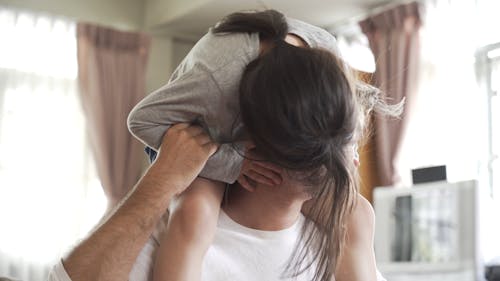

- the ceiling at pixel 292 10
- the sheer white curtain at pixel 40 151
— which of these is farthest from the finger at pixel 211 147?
the sheer white curtain at pixel 40 151

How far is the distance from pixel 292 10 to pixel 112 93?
1.52m

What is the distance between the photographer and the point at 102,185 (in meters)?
5.15

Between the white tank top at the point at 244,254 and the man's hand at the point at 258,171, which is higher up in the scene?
the man's hand at the point at 258,171

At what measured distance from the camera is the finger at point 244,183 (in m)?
1.01

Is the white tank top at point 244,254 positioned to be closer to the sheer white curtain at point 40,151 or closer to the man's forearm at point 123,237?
the man's forearm at point 123,237

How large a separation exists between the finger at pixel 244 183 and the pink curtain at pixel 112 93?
4.23 m

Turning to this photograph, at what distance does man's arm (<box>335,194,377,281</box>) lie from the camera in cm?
110

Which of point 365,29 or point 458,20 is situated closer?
point 458,20

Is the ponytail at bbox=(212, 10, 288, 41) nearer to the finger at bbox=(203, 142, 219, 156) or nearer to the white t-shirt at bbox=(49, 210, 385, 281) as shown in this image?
the finger at bbox=(203, 142, 219, 156)

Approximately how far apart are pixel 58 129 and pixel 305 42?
14.2 feet

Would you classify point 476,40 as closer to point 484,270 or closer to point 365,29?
point 365,29

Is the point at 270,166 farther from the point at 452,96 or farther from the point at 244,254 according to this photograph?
the point at 452,96

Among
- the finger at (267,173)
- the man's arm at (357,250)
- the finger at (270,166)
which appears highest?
the finger at (270,166)

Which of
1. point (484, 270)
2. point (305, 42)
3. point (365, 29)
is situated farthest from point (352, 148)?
point (365, 29)
